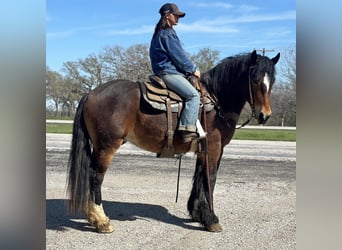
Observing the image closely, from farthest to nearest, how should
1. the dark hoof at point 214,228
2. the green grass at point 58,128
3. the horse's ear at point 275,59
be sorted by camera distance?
the green grass at point 58,128
the dark hoof at point 214,228
the horse's ear at point 275,59

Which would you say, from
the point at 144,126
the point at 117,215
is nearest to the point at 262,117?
the point at 144,126

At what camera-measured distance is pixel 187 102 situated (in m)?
4.34

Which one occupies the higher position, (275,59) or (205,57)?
(205,57)

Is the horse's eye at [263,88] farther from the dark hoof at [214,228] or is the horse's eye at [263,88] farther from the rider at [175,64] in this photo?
the dark hoof at [214,228]

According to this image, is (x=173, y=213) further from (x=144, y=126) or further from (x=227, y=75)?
(x=227, y=75)

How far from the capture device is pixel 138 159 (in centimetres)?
1073

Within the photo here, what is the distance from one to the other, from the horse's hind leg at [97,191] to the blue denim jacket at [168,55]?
3.48ft

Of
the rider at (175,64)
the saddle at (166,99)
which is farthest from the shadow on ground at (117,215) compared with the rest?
the rider at (175,64)

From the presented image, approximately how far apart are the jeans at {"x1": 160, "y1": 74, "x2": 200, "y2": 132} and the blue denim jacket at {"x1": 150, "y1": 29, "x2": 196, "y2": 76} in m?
0.15

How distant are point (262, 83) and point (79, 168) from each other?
232cm

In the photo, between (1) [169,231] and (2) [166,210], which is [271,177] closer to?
(2) [166,210]

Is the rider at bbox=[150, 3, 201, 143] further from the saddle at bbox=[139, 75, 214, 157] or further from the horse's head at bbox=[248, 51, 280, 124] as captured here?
the horse's head at bbox=[248, 51, 280, 124]

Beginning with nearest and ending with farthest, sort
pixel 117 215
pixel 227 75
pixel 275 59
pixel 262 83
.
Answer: pixel 262 83
pixel 275 59
pixel 227 75
pixel 117 215

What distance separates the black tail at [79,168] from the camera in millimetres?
4273
